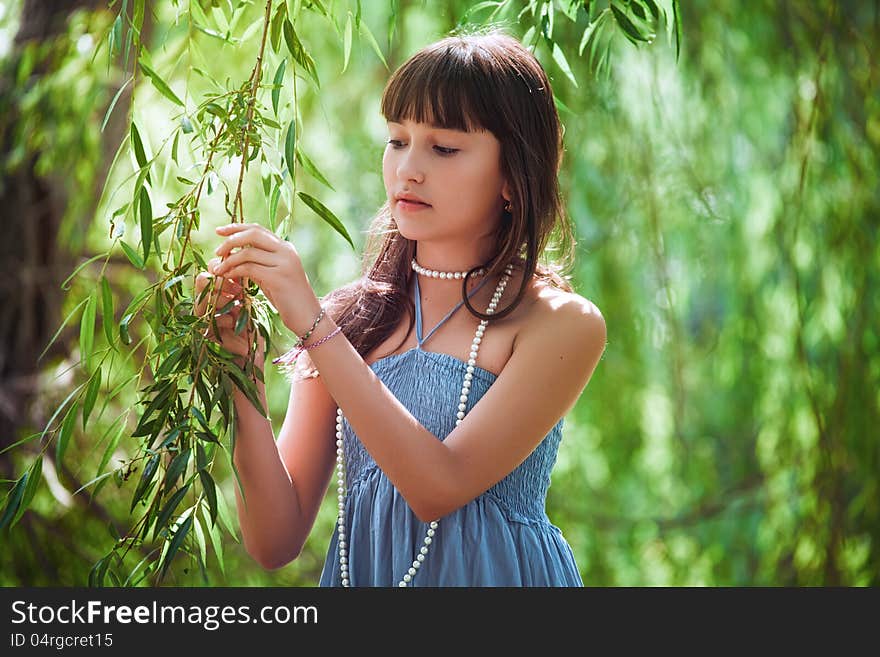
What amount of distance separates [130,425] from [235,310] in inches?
40.8

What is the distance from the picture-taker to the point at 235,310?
105cm

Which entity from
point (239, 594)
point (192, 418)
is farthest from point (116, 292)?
point (192, 418)

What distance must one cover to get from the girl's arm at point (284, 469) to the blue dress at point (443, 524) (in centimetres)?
4

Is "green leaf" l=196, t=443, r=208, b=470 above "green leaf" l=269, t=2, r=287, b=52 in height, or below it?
below

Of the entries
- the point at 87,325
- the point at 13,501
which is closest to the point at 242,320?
the point at 87,325

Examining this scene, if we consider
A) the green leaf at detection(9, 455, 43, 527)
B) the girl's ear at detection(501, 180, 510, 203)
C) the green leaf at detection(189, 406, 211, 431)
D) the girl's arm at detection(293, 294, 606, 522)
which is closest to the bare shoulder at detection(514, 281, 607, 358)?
the girl's arm at detection(293, 294, 606, 522)

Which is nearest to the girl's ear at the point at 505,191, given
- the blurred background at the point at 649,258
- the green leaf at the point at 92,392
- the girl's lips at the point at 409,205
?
the girl's lips at the point at 409,205

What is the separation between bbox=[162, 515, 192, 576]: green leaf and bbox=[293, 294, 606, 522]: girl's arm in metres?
0.17

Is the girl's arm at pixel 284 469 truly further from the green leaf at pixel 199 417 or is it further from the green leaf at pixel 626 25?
the green leaf at pixel 626 25

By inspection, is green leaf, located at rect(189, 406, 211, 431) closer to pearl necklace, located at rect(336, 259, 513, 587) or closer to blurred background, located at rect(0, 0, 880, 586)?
pearl necklace, located at rect(336, 259, 513, 587)

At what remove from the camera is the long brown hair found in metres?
1.12

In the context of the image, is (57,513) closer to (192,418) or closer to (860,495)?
(192,418)

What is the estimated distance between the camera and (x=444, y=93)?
1109 mm

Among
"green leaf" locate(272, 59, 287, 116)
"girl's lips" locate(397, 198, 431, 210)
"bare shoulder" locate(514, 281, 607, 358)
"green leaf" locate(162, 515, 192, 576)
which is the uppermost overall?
"green leaf" locate(272, 59, 287, 116)
